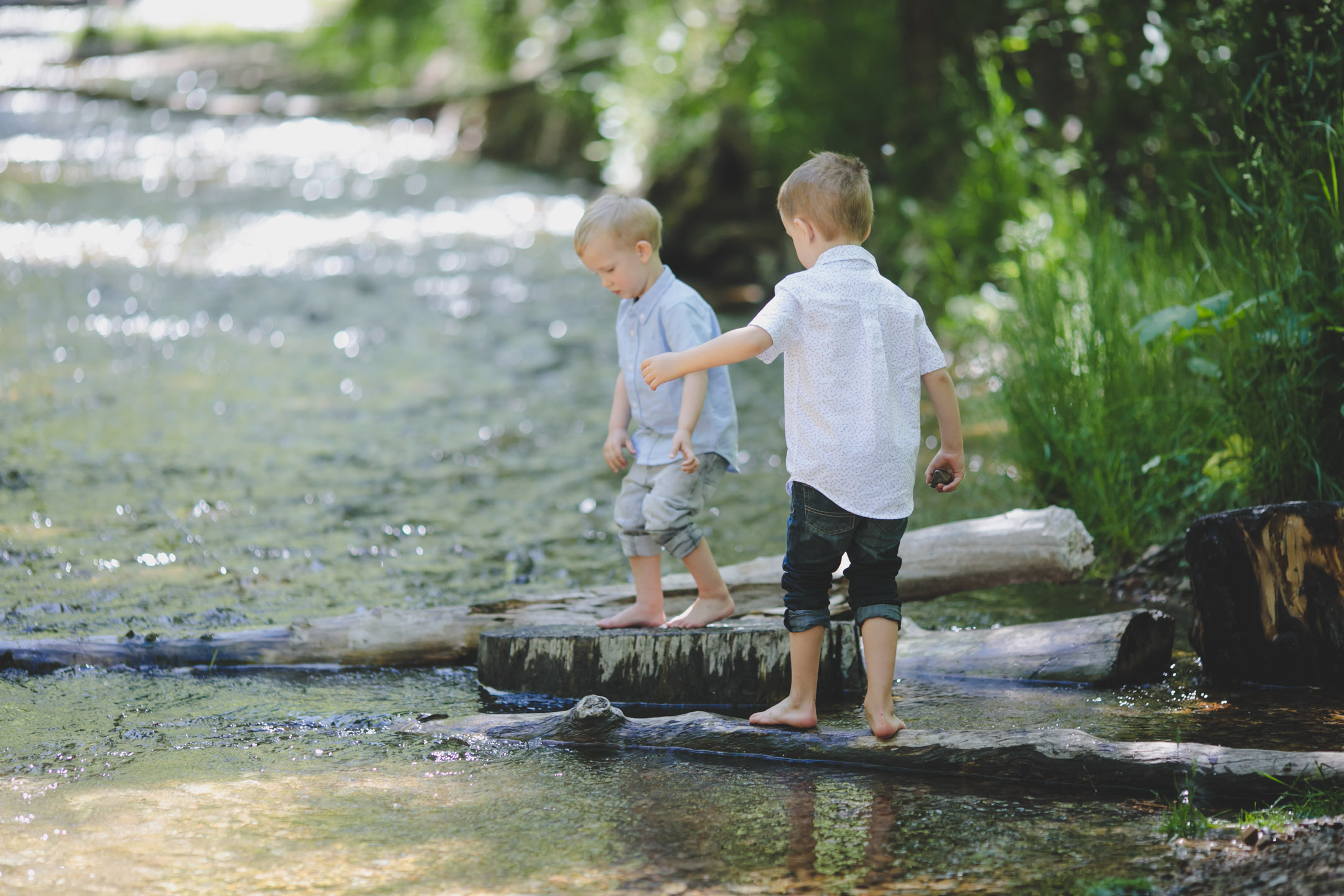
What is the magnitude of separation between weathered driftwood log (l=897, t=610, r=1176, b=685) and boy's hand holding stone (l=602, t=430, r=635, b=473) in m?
1.10

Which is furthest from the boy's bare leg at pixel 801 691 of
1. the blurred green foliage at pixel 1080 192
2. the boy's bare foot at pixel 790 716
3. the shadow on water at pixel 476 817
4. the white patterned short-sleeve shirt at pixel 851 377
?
the blurred green foliage at pixel 1080 192

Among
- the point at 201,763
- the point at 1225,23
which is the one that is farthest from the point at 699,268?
the point at 201,763

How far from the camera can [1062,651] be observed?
12.7ft

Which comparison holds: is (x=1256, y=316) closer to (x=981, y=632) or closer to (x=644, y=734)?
(x=981, y=632)

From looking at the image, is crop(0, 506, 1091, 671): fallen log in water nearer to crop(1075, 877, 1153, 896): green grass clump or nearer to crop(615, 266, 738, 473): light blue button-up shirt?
crop(615, 266, 738, 473): light blue button-up shirt

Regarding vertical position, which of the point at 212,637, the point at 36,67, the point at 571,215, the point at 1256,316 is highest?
the point at 36,67

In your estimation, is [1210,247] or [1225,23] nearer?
[1225,23]

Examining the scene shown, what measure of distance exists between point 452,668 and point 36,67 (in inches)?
1170

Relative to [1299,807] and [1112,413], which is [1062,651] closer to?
[1299,807]

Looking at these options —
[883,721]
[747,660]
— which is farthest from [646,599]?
[883,721]

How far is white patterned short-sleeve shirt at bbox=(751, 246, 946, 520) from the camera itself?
3.26m

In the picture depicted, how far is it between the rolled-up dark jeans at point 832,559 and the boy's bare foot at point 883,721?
0.23 meters

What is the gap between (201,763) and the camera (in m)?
3.29

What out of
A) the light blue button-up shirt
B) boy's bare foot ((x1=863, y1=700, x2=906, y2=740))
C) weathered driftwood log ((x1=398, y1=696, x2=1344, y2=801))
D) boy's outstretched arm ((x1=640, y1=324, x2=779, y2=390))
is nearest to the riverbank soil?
weathered driftwood log ((x1=398, y1=696, x2=1344, y2=801))
